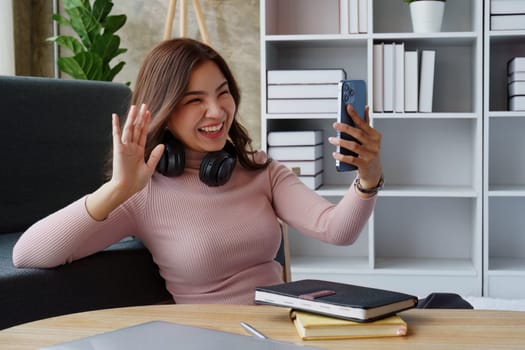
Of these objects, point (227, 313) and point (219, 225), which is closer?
point (227, 313)

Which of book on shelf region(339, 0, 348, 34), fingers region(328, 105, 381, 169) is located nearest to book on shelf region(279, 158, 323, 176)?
book on shelf region(339, 0, 348, 34)

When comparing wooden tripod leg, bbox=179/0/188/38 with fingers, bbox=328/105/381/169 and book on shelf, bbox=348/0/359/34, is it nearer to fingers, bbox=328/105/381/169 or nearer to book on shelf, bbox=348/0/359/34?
book on shelf, bbox=348/0/359/34

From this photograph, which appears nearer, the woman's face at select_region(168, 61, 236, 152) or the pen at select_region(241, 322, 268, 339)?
the pen at select_region(241, 322, 268, 339)

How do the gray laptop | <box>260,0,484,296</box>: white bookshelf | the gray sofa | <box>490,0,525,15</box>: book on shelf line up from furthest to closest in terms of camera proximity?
<box>260,0,484,296</box>: white bookshelf < <box>490,0,525,15</box>: book on shelf < the gray sofa < the gray laptop

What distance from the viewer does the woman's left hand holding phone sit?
55.2 inches

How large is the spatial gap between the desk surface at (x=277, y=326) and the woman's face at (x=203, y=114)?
52 cm

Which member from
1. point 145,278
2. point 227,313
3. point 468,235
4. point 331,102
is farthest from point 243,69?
point 227,313

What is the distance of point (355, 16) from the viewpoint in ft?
10.2

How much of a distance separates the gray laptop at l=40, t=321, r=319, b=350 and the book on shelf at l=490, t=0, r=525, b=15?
236 cm

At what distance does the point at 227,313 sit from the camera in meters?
1.19

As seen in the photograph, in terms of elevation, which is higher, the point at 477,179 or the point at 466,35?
the point at 466,35

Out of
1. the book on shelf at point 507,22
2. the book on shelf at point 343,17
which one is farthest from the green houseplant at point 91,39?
the book on shelf at point 507,22

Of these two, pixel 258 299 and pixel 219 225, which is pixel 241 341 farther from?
pixel 219 225

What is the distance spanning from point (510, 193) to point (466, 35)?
636mm
